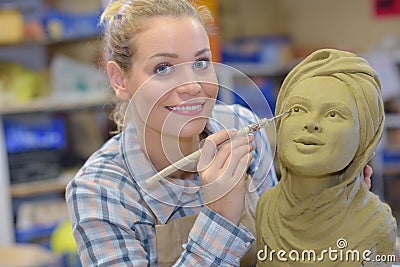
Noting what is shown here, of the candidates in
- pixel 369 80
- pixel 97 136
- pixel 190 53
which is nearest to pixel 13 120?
pixel 97 136

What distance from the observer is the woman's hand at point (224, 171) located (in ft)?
3.39

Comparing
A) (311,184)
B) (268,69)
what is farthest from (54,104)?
(311,184)

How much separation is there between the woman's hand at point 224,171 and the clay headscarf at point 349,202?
83mm

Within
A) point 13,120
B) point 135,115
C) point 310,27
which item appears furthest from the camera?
point 310,27

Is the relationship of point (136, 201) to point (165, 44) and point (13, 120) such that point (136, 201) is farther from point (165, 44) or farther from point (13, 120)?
point (13, 120)

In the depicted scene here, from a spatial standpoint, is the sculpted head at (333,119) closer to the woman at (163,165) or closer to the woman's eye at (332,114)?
the woman's eye at (332,114)

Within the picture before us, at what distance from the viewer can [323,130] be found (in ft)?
3.15

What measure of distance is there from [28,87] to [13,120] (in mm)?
183

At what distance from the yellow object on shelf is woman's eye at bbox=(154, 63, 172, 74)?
7.20 feet

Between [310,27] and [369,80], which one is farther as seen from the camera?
[310,27]

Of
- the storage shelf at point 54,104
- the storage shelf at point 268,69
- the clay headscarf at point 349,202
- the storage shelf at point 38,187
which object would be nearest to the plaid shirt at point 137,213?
the clay headscarf at point 349,202

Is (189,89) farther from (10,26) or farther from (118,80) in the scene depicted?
(10,26)

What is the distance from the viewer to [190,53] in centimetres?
111

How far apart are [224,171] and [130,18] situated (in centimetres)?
36
